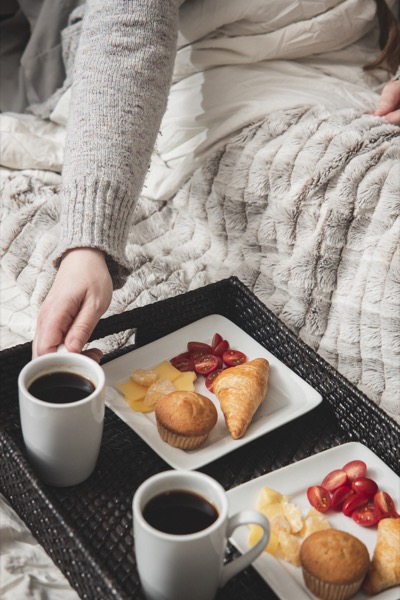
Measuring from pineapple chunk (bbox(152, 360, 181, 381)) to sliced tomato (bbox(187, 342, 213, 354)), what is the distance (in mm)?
46

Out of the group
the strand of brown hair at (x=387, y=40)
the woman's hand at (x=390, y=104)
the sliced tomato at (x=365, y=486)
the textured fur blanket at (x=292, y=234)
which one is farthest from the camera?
the strand of brown hair at (x=387, y=40)

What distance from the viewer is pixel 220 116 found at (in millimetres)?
1563

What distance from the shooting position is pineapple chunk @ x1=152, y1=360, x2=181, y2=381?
1.07 metres

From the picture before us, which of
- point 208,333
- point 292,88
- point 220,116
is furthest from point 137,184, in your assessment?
point 292,88

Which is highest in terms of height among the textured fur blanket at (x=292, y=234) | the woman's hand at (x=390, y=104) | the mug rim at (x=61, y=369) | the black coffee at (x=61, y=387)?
the woman's hand at (x=390, y=104)

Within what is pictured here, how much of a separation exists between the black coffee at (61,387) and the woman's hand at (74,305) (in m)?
0.07

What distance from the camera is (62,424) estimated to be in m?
0.85

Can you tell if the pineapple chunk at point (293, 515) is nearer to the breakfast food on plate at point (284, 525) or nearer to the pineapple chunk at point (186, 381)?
the breakfast food on plate at point (284, 525)

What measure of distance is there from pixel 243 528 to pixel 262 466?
0.44 ft

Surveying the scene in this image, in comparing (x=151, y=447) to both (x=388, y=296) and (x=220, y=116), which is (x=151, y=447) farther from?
(x=220, y=116)

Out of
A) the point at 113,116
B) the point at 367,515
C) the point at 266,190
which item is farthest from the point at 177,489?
the point at 266,190

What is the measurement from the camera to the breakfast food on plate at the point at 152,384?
1.03m

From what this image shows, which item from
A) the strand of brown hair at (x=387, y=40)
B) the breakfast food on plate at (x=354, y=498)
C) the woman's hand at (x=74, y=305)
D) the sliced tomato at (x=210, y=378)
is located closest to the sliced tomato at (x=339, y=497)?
the breakfast food on plate at (x=354, y=498)

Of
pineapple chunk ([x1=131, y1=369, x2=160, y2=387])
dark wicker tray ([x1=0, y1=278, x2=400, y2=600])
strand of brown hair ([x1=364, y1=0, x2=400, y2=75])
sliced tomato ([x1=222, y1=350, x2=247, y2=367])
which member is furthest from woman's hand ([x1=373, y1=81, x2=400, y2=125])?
pineapple chunk ([x1=131, y1=369, x2=160, y2=387])
